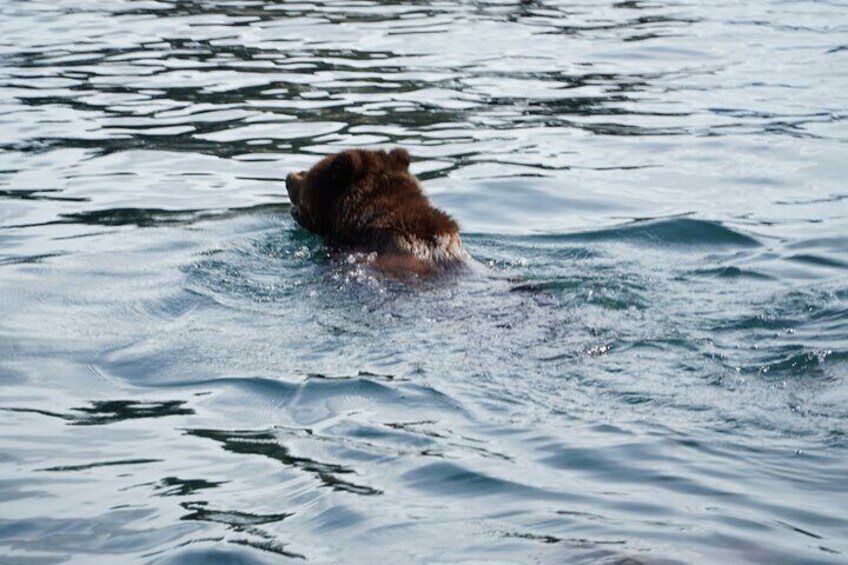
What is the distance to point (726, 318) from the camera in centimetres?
769

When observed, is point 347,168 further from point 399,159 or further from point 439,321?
point 439,321

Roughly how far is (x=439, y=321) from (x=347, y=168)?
6.55ft

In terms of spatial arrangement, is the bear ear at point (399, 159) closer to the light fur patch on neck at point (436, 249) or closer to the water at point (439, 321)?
the water at point (439, 321)

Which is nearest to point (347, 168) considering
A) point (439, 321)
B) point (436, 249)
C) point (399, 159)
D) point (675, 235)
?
point (399, 159)

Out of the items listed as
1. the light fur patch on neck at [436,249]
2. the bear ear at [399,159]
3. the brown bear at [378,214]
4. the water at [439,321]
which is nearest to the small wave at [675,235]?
the water at [439,321]

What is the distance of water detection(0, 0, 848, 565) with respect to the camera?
5.33 metres

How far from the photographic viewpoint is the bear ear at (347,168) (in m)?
8.98

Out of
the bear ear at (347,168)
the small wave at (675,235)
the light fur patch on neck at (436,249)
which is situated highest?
the bear ear at (347,168)

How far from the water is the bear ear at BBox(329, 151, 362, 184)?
48cm

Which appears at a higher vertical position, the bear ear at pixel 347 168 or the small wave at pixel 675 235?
the bear ear at pixel 347 168

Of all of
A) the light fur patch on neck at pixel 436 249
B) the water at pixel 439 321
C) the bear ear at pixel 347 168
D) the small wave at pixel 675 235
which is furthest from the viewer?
the small wave at pixel 675 235

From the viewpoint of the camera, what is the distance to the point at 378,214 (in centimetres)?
862

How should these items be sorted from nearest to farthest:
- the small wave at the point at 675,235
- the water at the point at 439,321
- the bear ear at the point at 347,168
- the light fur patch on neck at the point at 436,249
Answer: the water at the point at 439,321, the light fur patch on neck at the point at 436,249, the bear ear at the point at 347,168, the small wave at the point at 675,235

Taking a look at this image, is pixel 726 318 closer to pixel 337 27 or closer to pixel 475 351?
pixel 475 351
